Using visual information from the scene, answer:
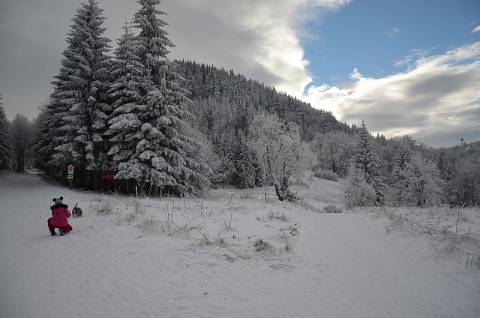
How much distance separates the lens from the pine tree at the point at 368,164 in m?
43.8

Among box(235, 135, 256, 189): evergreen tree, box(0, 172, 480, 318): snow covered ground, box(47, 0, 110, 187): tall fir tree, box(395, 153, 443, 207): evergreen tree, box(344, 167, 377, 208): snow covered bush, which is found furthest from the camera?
box(235, 135, 256, 189): evergreen tree

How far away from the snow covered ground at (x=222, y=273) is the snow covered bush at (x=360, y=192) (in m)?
30.6

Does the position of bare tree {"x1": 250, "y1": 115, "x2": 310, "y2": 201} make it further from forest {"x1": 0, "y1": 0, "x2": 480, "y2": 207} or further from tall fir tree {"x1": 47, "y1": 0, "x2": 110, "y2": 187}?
tall fir tree {"x1": 47, "y1": 0, "x2": 110, "y2": 187}

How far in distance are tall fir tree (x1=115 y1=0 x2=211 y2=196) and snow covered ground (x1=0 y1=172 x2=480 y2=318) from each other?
10.7 m

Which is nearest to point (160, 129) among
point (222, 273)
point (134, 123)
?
point (134, 123)

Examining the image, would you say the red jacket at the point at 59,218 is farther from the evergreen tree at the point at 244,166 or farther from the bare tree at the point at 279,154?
the evergreen tree at the point at 244,166

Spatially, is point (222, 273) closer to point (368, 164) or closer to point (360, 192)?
point (360, 192)

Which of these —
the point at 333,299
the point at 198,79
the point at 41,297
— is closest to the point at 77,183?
the point at 41,297

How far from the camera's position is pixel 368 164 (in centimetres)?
4494

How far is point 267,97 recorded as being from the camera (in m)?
190

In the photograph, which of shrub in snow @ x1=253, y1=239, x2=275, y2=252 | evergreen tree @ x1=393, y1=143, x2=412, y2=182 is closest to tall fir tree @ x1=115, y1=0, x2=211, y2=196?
shrub in snow @ x1=253, y1=239, x2=275, y2=252

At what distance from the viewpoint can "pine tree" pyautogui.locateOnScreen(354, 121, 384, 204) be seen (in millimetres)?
43750

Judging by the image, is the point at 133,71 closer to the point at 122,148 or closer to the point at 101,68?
the point at 101,68

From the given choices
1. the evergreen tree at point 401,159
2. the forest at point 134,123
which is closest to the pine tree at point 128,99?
the forest at point 134,123
